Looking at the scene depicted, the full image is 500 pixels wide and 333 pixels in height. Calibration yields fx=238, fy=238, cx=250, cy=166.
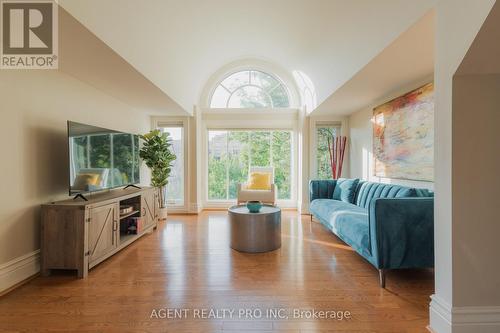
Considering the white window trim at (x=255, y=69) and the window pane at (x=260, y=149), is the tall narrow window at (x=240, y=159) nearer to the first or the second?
the window pane at (x=260, y=149)

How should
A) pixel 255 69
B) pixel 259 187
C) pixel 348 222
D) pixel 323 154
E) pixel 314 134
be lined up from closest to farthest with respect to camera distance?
1. pixel 348 222
2. pixel 259 187
3. pixel 314 134
4. pixel 323 154
5. pixel 255 69

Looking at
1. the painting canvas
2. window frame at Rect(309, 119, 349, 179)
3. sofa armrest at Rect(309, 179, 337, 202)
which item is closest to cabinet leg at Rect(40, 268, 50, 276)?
sofa armrest at Rect(309, 179, 337, 202)

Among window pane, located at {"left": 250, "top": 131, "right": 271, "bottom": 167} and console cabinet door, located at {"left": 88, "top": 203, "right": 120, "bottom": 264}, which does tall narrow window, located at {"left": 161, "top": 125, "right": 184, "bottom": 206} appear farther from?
console cabinet door, located at {"left": 88, "top": 203, "right": 120, "bottom": 264}

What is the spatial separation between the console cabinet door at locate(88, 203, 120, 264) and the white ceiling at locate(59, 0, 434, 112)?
1649 millimetres

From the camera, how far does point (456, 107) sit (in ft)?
4.83

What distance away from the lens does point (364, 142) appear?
14.9 feet

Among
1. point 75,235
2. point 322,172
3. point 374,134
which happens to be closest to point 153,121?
point 75,235

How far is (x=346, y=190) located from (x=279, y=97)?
278cm

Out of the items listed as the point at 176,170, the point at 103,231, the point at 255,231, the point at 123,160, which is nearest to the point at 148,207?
the point at 123,160

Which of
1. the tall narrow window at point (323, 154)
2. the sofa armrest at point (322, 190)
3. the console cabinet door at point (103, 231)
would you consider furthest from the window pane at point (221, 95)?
the console cabinet door at point (103, 231)

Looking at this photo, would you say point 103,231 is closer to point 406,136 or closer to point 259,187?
point 259,187

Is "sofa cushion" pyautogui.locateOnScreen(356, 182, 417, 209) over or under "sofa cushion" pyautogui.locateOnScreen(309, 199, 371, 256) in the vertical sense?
over

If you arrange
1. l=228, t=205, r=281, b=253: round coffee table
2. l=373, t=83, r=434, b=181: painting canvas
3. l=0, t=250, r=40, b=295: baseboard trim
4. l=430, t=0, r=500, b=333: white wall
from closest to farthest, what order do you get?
1. l=430, t=0, r=500, b=333: white wall
2. l=0, t=250, r=40, b=295: baseboard trim
3. l=373, t=83, r=434, b=181: painting canvas
4. l=228, t=205, r=281, b=253: round coffee table

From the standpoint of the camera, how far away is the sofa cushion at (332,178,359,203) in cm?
394
